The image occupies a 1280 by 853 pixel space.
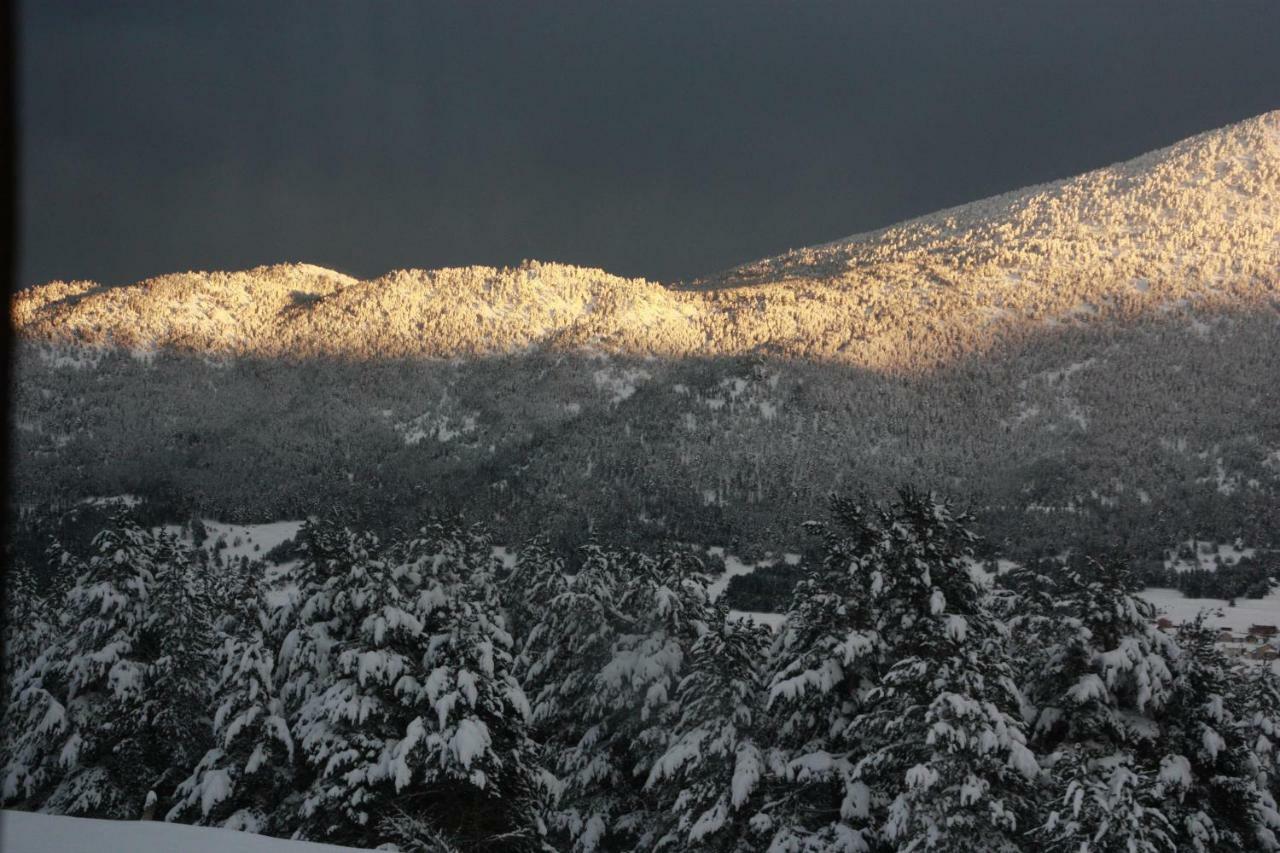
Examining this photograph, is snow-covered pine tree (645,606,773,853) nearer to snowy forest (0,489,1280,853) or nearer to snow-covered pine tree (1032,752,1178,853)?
snowy forest (0,489,1280,853)

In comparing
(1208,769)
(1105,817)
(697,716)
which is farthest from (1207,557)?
(1105,817)

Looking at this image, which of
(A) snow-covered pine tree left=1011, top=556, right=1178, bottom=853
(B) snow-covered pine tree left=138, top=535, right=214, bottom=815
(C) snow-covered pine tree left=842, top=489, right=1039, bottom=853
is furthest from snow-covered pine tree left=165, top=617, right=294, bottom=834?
(A) snow-covered pine tree left=1011, top=556, right=1178, bottom=853

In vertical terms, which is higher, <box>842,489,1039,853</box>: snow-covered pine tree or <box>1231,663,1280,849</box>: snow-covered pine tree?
<box>842,489,1039,853</box>: snow-covered pine tree

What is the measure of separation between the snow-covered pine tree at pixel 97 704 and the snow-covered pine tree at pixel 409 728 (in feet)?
21.6

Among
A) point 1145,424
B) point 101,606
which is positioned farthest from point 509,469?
point 101,606

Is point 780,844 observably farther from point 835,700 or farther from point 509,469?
point 509,469

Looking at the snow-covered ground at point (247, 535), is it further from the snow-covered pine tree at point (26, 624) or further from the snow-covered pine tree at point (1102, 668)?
the snow-covered pine tree at point (1102, 668)

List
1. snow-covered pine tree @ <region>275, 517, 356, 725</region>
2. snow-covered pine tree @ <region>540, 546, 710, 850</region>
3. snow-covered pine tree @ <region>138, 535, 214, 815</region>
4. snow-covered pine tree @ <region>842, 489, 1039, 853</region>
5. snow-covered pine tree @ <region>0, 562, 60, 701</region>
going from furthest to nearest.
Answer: snow-covered pine tree @ <region>0, 562, 60, 701</region>, snow-covered pine tree @ <region>540, 546, 710, 850</region>, snow-covered pine tree @ <region>138, 535, 214, 815</region>, snow-covered pine tree @ <region>275, 517, 356, 725</region>, snow-covered pine tree @ <region>842, 489, 1039, 853</region>

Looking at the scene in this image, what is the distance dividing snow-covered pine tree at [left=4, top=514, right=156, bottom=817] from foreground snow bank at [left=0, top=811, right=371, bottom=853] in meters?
17.7

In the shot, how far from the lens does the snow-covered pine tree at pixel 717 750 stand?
70.4ft

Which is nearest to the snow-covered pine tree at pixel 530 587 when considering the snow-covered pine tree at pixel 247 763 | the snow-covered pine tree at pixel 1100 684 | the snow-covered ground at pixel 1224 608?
the snow-covered pine tree at pixel 247 763

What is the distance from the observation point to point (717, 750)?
21.9 meters

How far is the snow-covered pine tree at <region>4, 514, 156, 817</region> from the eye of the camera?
81.4 ft

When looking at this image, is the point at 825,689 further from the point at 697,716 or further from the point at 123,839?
the point at 123,839
